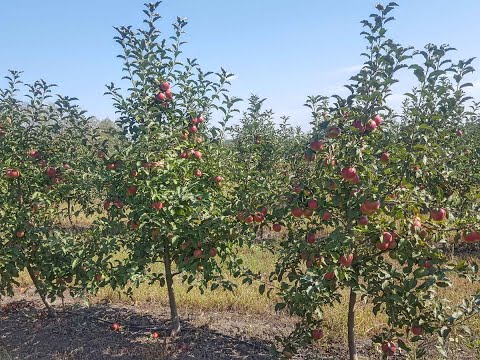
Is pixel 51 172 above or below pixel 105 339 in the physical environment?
above

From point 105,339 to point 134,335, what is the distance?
325 mm

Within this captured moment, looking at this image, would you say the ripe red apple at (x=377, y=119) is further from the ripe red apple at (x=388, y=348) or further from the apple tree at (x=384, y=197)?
the ripe red apple at (x=388, y=348)

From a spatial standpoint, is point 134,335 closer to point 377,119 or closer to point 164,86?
point 164,86

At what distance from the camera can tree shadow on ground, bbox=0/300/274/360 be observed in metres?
4.45

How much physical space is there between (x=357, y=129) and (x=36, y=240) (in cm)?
388

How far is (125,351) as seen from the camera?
451 cm

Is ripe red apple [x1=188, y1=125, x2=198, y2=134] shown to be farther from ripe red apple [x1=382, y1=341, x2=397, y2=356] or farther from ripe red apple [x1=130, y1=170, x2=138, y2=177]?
ripe red apple [x1=382, y1=341, x2=397, y2=356]

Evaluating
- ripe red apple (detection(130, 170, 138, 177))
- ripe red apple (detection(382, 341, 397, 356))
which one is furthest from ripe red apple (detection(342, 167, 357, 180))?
ripe red apple (detection(130, 170, 138, 177))

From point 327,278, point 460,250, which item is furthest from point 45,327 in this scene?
point 460,250

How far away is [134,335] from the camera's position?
4914mm

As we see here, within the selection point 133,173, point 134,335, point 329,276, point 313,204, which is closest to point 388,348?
point 329,276

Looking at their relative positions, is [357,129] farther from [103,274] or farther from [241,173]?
[103,274]

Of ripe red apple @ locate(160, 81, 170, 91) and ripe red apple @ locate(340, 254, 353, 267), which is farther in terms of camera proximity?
ripe red apple @ locate(160, 81, 170, 91)

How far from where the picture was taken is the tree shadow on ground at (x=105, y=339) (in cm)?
445
